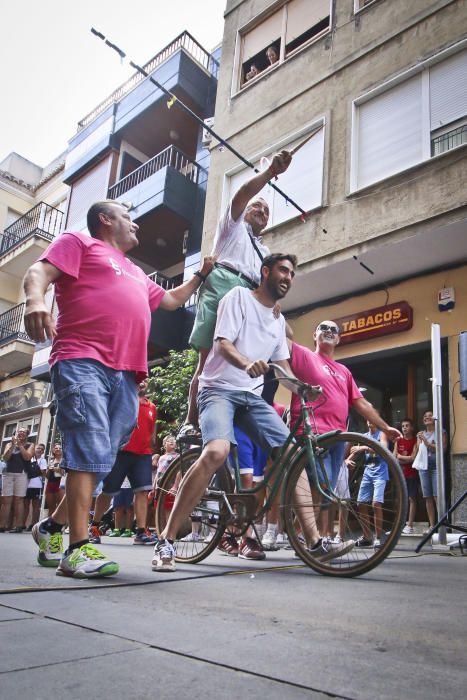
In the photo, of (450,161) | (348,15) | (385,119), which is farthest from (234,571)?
(348,15)

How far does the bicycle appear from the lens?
9.02 feet

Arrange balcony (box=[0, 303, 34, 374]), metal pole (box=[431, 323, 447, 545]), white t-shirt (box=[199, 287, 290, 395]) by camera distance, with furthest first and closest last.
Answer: balcony (box=[0, 303, 34, 374]), metal pole (box=[431, 323, 447, 545]), white t-shirt (box=[199, 287, 290, 395])

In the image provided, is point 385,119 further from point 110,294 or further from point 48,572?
point 48,572

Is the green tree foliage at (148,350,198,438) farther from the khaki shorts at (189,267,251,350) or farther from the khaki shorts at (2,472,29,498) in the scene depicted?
the khaki shorts at (189,267,251,350)

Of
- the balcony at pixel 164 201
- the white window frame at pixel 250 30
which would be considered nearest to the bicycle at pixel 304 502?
the white window frame at pixel 250 30

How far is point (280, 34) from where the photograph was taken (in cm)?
1277

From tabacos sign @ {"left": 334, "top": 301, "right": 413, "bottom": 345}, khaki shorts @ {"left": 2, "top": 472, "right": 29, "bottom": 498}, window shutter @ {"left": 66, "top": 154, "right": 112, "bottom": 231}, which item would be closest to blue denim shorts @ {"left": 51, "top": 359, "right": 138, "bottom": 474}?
tabacos sign @ {"left": 334, "top": 301, "right": 413, "bottom": 345}

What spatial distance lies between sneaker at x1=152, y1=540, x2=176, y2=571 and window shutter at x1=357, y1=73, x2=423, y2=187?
7856 millimetres

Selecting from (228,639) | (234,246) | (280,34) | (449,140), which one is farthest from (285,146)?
(228,639)

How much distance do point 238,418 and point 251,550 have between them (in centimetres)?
101

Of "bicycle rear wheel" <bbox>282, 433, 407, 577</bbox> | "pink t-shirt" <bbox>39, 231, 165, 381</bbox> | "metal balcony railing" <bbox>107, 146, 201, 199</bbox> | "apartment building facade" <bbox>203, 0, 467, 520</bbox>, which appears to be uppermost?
"metal balcony railing" <bbox>107, 146, 201, 199</bbox>

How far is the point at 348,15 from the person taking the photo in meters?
11.0

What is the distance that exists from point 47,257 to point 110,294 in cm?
35

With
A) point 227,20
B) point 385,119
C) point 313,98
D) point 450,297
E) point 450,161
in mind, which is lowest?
point 450,297
